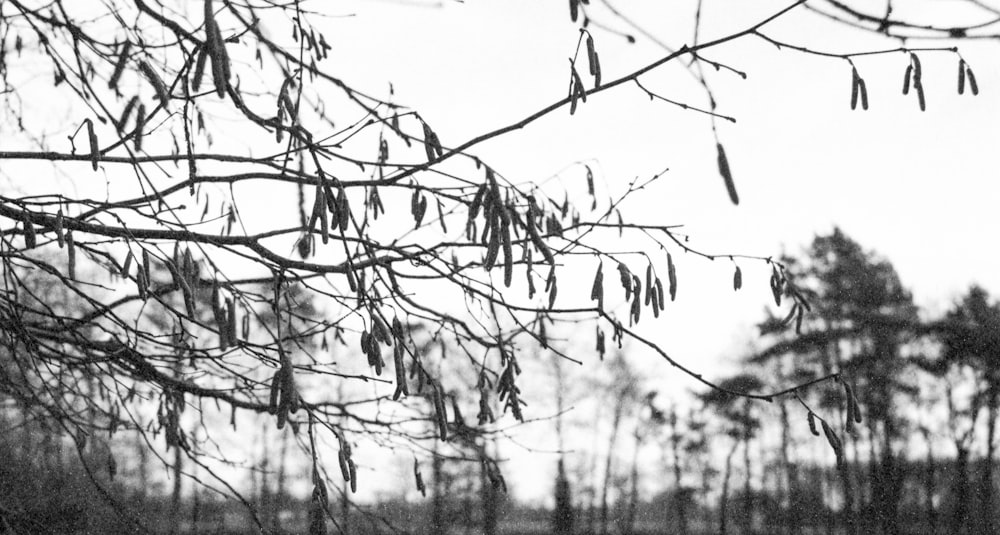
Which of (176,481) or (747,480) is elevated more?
(176,481)

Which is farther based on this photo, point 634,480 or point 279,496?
point 634,480

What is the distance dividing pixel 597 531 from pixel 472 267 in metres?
31.3

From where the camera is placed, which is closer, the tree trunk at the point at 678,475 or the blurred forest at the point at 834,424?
the blurred forest at the point at 834,424

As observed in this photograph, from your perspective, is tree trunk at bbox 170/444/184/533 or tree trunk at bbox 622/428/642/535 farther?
tree trunk at bbox 622/428/642/535

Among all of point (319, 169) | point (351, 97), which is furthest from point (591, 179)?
point (319, 169)

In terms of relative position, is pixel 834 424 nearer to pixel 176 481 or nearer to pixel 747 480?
pixel 747 480

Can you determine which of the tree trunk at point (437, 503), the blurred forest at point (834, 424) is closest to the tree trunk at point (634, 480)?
the blurred forest at point (834, 424)

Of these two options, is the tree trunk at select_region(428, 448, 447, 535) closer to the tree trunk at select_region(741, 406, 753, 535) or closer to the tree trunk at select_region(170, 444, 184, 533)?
the tree trunk at select_region(170, 444, 184, 533)

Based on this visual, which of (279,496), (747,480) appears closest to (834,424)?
(747,480)

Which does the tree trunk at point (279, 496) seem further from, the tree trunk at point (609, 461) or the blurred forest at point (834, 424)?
the tree trunk at point (609, 461)

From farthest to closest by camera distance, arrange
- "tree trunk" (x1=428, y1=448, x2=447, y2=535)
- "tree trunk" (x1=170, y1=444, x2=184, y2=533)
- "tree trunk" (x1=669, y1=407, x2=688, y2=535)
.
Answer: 1. "tree trunk" (x1=669, y1=407, x2=688, y2=535)
2. "tree trunk" (x1=428, y1=448, x2=447, y2=535)
3. "tree trunk" (x1=170, y1=444, x2=184, y2=533)

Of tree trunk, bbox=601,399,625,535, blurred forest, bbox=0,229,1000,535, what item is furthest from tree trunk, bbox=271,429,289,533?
tree trunk, bbox=601,399,625,535

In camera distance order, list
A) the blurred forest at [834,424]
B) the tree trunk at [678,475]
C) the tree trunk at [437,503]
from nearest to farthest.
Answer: the tree trunk at [437,503] < the blurred forest at [834,424] < the tree trunk at [678,475]

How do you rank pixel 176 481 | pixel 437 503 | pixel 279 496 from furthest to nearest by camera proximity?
pixel 437 503 → pixel 176 481 → pixel 279 496
